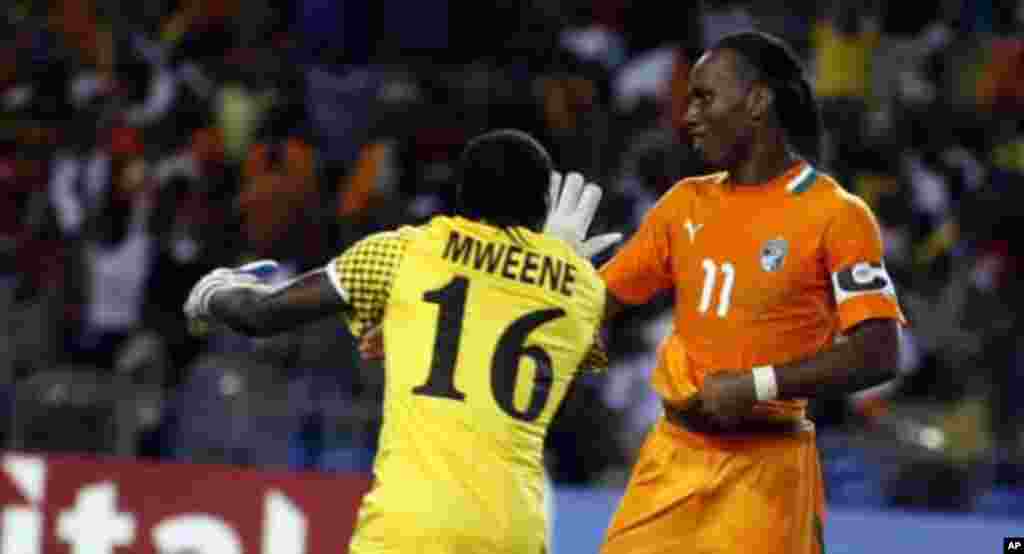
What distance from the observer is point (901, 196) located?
45.0ft

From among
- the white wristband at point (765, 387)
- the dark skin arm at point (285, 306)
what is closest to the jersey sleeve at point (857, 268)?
the white wristband at point (765, 387)

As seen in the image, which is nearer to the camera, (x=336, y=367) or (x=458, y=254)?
(x=458, y=254)

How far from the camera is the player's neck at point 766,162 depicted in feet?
21.0

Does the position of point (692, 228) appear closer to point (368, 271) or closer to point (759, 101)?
point (759, 101)

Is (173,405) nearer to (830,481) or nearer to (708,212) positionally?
(830,481)

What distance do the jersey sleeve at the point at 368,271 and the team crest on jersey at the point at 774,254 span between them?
90 cm

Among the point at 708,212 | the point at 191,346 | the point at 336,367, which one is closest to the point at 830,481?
the point at 336,367

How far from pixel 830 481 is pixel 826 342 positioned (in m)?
5.22

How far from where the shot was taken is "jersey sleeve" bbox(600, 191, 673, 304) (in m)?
6.59

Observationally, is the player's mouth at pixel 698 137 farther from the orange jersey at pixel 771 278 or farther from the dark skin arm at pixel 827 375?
the dark skin arm at pixel 827 375

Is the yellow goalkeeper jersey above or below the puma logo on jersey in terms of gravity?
below

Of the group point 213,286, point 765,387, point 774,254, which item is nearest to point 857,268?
point 774,254

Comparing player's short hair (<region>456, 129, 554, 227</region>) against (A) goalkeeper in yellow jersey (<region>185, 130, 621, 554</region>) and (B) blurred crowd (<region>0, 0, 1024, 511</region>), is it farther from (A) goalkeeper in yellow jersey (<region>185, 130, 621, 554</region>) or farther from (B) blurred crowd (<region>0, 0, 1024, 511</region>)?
(B) blurred crowd (<region>0, 0, 1024, 511</region>)

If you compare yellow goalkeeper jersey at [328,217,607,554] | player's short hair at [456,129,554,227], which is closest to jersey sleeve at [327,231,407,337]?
yellow goalkeeper jersey at [328,217,607,554]
